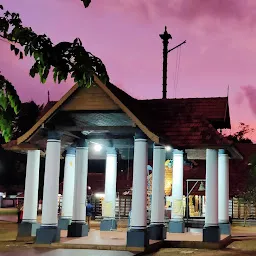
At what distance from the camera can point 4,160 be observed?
188ft

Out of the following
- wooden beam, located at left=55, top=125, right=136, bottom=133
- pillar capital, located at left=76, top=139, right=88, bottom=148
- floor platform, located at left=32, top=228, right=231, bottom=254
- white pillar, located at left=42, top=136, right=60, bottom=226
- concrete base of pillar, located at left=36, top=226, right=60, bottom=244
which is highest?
wooden beam, located at left=55, top=125, right=136, bottom=133

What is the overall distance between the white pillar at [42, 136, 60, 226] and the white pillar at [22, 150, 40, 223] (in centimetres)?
238

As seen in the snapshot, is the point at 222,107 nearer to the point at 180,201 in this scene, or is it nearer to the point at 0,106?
the point at 180,201

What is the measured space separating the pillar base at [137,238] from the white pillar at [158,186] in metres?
2.31

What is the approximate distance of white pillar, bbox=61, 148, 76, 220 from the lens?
1866 centimetres

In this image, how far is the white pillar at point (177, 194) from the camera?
19792mm

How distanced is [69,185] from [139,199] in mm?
4426

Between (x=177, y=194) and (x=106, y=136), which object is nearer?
(x=106, y=136)

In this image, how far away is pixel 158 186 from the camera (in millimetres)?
17031

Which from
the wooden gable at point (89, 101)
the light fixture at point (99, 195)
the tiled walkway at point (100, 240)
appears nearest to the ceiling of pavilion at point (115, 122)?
the wooden gable at point (89, 101)

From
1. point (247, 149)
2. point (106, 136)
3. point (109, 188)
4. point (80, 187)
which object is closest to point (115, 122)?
point (106, 136)

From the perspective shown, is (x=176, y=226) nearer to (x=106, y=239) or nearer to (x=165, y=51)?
(x=106, y=239)

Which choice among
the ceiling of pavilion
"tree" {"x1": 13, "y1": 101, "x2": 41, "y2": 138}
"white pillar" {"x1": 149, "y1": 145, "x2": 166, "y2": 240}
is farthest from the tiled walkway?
"tree" {"x1": 13, "y1": 101, "x2": 41, "y2": 138}

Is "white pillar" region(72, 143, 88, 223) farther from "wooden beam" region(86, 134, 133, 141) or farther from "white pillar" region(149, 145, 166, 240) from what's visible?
"white pillar" region(149, 145, 166, 240)
